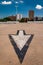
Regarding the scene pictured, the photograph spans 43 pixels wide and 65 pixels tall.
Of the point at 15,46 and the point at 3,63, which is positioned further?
the point at 15,46

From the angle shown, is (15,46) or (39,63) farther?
(15,46)

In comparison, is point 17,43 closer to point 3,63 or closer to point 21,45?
point 21,45

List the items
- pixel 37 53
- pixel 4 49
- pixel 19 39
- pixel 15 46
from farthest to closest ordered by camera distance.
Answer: pixel 19 39 → pixel 15 46 → pixel 4 49 → pixel 37 53

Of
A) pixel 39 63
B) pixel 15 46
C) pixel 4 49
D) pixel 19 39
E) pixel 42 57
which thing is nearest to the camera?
pixel 39 63

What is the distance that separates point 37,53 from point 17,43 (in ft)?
5.72

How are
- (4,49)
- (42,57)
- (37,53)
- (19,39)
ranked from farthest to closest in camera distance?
(19,39) → (4,49) → (37,53) → (42,57)

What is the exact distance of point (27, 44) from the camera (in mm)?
9250

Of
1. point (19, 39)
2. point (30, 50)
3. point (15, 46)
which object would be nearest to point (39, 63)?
point (30, 50)

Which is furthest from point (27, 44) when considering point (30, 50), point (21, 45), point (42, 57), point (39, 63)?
point (39, 63)

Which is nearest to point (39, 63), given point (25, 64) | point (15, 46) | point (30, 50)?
point (25, 64)

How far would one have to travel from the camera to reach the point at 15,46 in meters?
8.88

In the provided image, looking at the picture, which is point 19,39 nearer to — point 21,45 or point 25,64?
point 21,45

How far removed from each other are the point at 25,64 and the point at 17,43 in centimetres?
271

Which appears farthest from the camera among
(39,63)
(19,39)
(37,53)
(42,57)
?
(19,39)
